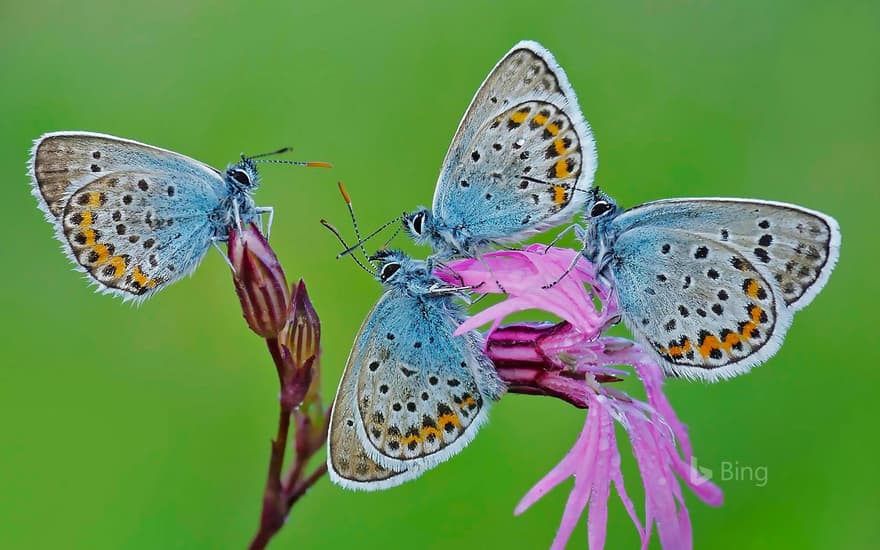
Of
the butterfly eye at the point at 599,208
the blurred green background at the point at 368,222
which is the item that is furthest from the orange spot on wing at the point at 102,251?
the blurred green background at the point at 368,222

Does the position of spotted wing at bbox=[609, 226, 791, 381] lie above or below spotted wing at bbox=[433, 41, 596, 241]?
below

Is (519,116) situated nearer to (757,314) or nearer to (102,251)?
(757,314)

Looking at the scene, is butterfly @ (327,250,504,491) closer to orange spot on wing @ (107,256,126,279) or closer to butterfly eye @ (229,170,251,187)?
butterfly eye @ (229,170,251,187)

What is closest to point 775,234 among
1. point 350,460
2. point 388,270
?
point 388,270

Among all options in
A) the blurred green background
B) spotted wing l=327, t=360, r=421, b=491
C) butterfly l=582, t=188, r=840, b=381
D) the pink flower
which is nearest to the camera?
spotted wing l=327, t=360, r=421, b=491

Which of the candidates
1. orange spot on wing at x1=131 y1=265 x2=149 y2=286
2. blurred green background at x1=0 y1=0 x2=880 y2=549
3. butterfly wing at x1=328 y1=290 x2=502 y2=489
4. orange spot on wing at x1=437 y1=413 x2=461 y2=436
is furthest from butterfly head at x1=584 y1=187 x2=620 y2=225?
blurred green background at x1=0 y1=0 x2=880 y2=549

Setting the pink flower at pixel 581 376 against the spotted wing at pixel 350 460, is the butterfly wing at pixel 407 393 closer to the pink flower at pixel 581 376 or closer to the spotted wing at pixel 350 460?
the spotted wing at pixel 350 460
